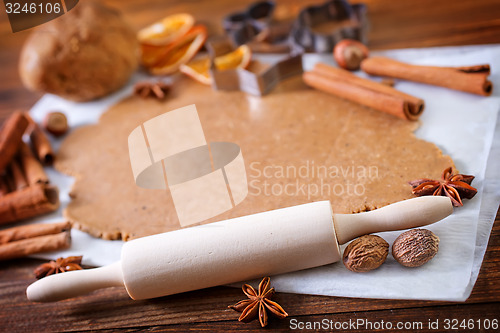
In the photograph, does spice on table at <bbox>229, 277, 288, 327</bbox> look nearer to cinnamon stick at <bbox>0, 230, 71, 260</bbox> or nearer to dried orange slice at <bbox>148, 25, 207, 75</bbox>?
cinnamon stick at <bbox>0, 230, 71, 260</bbox>

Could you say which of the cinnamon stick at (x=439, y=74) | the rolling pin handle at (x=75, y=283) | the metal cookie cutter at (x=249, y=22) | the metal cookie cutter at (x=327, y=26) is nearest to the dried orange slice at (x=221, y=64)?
the metal cookie cutter at (x=249, y=22)

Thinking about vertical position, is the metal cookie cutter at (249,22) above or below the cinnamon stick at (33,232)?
above

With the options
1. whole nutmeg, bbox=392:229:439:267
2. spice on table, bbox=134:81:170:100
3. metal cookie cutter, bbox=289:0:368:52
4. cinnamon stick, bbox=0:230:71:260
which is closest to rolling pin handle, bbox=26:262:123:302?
cinnamon stick, bbox=0:230:71:260

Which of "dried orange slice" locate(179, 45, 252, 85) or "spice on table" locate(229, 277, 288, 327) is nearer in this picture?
"spice on table" locate(229, 277, 288, 327)

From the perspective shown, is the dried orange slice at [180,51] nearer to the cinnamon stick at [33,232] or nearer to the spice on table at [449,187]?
the cinnamon stick at [33,232]

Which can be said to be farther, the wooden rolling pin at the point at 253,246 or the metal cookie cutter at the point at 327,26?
the metal cookie cutter at the point at 327,26

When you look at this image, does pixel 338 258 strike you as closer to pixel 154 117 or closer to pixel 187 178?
pixel 187 178
